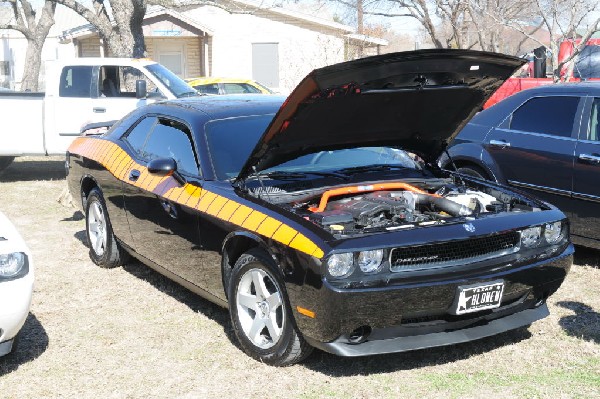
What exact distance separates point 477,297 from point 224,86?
47.0 feet

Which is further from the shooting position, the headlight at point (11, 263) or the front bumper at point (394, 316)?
the headlight at point (11, 263)

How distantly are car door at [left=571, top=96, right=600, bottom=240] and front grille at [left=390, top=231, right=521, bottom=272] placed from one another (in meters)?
2.16

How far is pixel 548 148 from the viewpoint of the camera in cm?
707

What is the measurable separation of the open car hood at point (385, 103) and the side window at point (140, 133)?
5.14 feet

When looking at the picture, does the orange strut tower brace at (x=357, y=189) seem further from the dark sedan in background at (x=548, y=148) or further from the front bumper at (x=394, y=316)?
the dark sedan in background at (x=548, y=148)

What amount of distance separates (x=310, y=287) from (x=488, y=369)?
1.20 m

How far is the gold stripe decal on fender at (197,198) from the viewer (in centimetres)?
448

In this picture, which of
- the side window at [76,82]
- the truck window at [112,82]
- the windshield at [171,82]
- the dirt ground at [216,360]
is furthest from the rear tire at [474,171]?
the side window at [76,82]

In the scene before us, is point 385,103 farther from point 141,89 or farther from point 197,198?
point 141,89

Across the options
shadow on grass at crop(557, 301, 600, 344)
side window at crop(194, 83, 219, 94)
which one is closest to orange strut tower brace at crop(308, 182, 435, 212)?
shadow on grass at crop(557, 301, 600, 344)

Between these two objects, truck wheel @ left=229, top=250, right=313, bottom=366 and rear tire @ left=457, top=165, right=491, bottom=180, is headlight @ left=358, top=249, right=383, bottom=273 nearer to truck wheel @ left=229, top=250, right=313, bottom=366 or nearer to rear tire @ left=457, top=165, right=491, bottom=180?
truck wheel @ left=229, top=250, right=313, bottom=366

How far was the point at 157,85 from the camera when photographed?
12578 millimetres

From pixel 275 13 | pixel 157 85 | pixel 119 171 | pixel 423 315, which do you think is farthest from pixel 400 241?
pixel 275 13

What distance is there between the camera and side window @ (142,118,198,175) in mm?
5672
